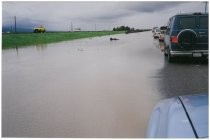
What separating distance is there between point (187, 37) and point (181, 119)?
926 centimetres

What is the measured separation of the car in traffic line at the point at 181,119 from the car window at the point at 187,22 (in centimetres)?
890

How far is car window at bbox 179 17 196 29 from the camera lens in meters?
11.7

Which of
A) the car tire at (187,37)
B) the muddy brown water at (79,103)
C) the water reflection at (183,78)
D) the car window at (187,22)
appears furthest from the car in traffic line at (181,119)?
the car window at (187,22)

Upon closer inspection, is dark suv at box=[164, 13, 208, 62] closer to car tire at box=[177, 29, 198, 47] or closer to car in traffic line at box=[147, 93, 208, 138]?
car tire at box=[177, 29, 198, 47]

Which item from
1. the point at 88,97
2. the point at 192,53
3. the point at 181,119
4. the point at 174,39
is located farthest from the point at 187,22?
the point at 181,119

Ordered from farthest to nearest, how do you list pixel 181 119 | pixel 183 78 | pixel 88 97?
pixel 183 78 < pixel 88 97 < pixel 181 119

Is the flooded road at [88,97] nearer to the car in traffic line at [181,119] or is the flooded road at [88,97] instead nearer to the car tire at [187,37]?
the car tire at [187,37]

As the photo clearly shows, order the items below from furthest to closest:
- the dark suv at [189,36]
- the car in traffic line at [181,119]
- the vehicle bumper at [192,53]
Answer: the vehicle bumper at [192,53]
the dark suv at [189,36]
the car in traffic line at [181,119]

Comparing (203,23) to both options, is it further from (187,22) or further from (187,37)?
(187,37)

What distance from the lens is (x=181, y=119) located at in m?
2.54

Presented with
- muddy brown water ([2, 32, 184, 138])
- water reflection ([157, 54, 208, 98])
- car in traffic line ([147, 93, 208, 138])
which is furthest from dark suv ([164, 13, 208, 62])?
car in traffic line ([147, 93, 208, 138])

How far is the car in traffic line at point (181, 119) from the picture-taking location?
7.57 ft

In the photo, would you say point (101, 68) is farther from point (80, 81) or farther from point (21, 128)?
point (21, 128)

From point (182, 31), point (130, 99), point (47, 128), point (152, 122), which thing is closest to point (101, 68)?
point (182, 31)
